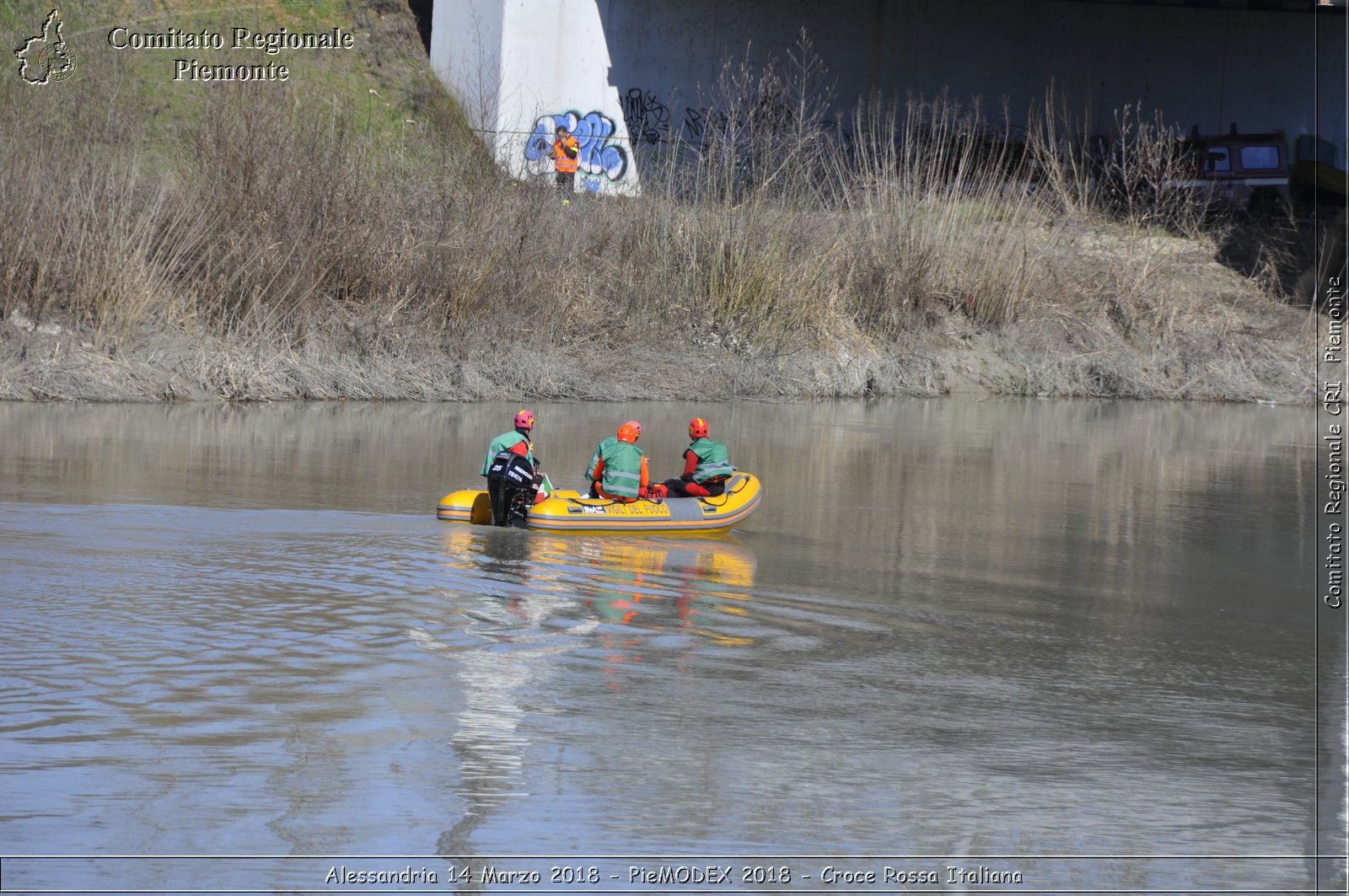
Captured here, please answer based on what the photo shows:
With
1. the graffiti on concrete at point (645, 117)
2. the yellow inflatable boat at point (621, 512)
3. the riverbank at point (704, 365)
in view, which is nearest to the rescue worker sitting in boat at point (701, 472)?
the yellow inflatable boat at point (621, 512)

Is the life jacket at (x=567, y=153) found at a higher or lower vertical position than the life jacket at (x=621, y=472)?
higher

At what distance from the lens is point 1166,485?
17.6 meters

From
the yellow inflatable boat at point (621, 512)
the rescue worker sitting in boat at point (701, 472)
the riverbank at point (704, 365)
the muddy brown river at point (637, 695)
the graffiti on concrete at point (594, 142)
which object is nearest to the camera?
the muddy brown river at point (637, 695)

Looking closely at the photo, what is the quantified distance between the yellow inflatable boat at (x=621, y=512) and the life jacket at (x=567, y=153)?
758 inches

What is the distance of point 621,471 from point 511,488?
104cm

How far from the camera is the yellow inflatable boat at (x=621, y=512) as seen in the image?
12266 mm

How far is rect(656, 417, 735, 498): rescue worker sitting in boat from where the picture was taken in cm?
1320

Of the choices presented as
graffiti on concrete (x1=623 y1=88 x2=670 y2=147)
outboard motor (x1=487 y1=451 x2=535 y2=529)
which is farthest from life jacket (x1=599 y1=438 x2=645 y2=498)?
graffiti on concrete (x1=623 y1=88 x2=670 y2=147)

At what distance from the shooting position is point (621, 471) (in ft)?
41.2

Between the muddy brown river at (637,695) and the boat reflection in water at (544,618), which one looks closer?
the muddy brown river at (637,695)

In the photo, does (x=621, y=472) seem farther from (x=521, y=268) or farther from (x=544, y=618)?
(x=521, y=268)

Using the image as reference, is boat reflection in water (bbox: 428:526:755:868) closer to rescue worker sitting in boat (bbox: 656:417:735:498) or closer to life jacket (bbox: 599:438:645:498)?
life jacket (bbox: 599:438:645:498)

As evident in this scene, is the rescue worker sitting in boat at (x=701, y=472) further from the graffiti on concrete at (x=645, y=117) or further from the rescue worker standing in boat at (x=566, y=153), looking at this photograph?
the graffiti on concrete at (x=645, y=117)

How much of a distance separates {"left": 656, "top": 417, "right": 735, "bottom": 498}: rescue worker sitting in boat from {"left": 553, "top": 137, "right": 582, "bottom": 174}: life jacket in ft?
61.5
